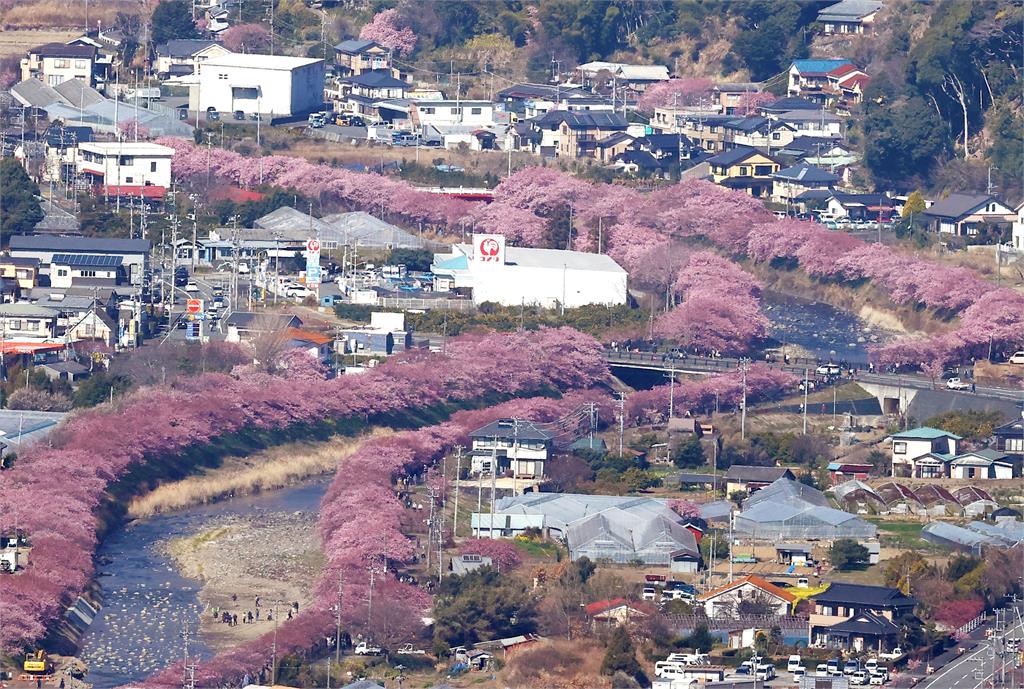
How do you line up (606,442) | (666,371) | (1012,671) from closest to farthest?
(1012,671), (606,442), (666,371)

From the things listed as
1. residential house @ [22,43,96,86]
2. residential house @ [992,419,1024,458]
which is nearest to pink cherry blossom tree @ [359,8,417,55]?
residential house @ [22,43,96,86]

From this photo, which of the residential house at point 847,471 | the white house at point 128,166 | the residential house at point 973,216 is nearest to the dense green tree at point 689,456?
the residential house at point 847,471

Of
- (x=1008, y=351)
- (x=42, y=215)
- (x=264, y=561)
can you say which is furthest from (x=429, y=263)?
(x=264, y=561)

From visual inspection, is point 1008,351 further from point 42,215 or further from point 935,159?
point 42,215

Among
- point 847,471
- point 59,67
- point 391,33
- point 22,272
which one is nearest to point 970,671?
point 847,471

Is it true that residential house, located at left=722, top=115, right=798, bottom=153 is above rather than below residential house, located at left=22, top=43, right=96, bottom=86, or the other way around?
below

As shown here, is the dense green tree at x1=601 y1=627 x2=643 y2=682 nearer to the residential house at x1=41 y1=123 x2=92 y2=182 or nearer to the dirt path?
the dirt path
